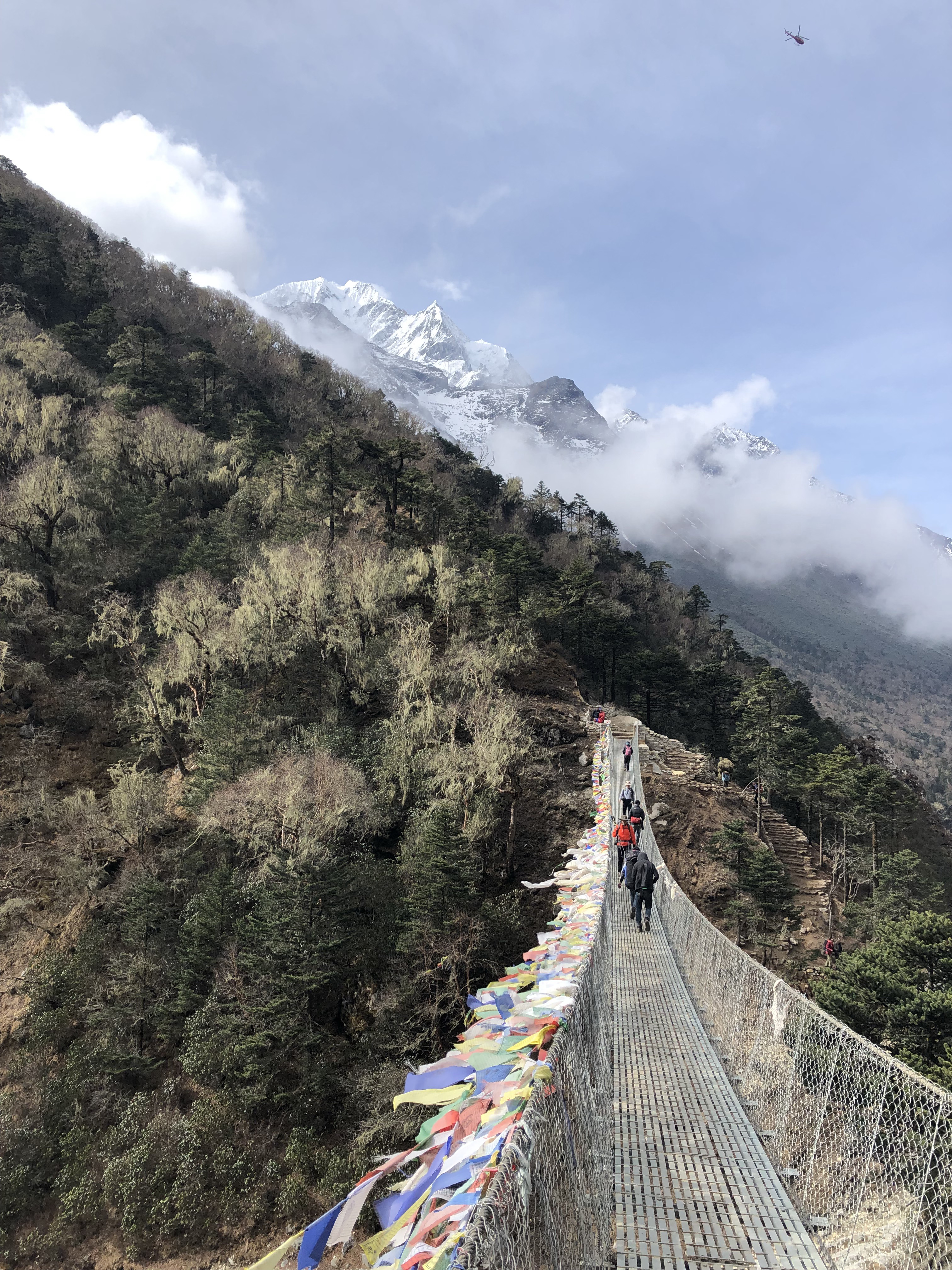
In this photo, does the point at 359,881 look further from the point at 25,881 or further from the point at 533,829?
the point at 25,881

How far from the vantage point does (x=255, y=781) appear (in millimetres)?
16906

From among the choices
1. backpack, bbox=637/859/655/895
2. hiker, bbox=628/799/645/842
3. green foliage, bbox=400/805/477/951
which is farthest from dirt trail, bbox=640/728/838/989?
backpack, bbox=637/859/655/895

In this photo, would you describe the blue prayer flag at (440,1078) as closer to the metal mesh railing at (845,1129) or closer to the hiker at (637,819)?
the metal mesh railing at (845,1129)

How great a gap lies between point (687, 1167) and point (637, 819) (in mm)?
7767

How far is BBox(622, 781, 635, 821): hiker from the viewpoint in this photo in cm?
1333

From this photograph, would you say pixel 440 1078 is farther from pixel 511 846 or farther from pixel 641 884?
pixel 511 846

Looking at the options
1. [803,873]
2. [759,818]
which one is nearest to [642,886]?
[759,818]

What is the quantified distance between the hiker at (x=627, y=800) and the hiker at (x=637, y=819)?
10 centimetres

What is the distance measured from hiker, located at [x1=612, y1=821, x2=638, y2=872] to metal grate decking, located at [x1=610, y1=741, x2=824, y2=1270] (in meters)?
4.15

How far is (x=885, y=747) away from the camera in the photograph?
12838cm

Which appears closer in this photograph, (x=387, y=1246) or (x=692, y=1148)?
(x=387, y=1246)

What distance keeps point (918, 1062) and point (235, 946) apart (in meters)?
14.7

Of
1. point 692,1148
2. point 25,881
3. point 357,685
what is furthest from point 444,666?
point 692,1148

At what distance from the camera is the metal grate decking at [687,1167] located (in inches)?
126
